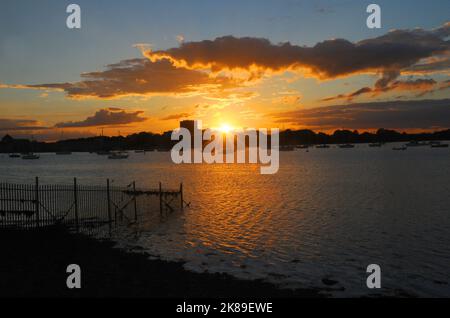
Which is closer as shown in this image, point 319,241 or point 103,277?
point 103,277

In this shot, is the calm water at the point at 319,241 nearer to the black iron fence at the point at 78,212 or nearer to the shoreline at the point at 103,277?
the shoreline at the point at 103,277

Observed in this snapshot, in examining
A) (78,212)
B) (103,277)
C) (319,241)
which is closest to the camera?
(103,277)

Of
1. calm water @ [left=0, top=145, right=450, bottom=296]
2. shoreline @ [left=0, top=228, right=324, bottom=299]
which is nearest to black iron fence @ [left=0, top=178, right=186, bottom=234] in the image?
calm water @ [left=0, top=145, right=450, bottom=296]

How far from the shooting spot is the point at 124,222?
100 feet

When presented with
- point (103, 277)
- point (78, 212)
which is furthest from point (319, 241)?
point (78, 212)

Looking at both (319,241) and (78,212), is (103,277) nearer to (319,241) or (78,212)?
(319,241)

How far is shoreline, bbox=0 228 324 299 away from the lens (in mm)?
13605

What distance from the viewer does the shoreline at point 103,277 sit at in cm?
1360

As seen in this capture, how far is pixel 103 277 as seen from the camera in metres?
15.4

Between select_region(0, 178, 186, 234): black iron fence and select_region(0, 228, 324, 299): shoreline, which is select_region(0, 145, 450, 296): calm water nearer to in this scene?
select_region(0, 228, 324, 299): shoreline
